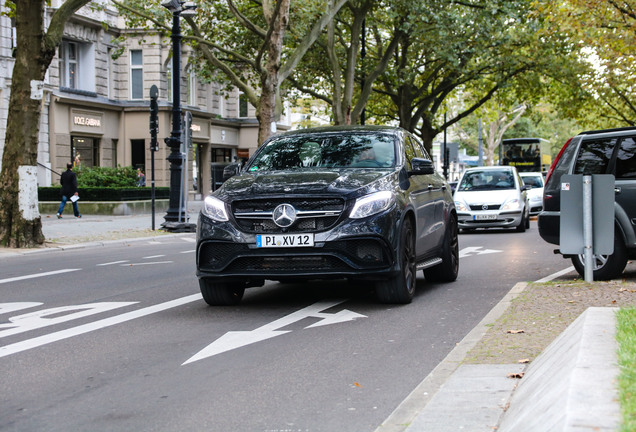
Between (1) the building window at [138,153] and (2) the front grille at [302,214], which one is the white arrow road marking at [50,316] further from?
(1) the building window at [138,153]

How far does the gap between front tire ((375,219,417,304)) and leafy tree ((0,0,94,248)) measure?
34.1 feet

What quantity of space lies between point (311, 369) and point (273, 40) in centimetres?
2013

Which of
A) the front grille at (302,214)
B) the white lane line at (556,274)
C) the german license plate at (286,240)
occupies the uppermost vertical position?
the front grille at (302,214)

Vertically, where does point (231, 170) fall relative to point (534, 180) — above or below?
below

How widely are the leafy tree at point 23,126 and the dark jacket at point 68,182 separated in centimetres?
1171

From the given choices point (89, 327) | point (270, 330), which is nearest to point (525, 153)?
point (270, 330)

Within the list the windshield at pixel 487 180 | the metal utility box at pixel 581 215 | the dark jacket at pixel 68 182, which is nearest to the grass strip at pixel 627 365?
the metal utility box at pixel 581 215

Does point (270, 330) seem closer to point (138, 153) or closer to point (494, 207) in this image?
point (494, 207)

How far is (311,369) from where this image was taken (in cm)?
628

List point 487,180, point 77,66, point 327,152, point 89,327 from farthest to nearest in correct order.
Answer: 1. point 77,66
2. point 487,180
3. point 327,152
4. point 89,327

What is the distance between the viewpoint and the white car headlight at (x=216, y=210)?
879 centimetres

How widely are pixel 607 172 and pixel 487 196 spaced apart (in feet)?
43.5

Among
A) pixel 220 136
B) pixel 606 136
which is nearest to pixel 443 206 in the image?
pixel 606 136

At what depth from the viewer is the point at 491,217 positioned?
23.7m
